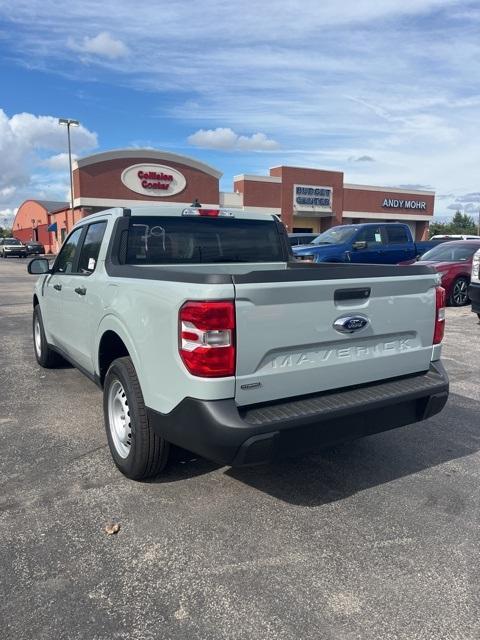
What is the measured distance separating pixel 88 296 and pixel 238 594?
2.61m

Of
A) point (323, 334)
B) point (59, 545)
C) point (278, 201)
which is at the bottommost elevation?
point (59, 545)

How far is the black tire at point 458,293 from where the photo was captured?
11.9 m

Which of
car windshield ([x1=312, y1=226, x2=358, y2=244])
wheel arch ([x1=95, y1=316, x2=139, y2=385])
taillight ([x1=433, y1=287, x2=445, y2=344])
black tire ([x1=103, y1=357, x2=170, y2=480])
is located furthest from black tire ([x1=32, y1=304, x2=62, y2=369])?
car windshield ([x1=312, y1=226, x2=358, y2=244])

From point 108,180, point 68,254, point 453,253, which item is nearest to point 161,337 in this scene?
point 68,254

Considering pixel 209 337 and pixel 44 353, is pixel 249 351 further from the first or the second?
pixel 44 353

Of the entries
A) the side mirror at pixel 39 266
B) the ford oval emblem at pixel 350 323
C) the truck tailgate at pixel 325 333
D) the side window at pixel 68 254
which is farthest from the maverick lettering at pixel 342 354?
the side mirror at pixel 39 266

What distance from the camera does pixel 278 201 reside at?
41125mm

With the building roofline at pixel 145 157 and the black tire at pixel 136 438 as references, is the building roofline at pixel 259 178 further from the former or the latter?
the black tire at pixel 136 438

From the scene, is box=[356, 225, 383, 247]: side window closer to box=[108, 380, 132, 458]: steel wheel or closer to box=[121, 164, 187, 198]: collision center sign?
box=[108, 380, 132, 458]: steel wheel

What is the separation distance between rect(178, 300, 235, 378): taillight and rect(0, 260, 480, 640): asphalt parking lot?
101 centimetres

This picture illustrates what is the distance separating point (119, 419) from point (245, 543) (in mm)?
1339

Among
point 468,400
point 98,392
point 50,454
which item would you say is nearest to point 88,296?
point 50,454

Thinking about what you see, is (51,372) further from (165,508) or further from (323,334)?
(323,334)

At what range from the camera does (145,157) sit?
3722cm
